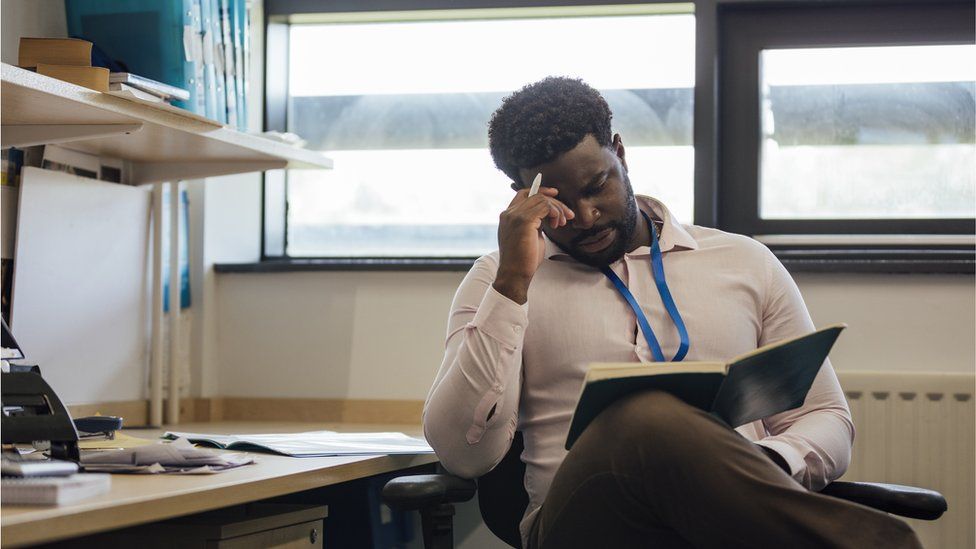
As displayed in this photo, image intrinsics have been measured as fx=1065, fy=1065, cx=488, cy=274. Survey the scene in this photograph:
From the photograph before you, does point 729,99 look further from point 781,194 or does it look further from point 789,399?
point 789,399

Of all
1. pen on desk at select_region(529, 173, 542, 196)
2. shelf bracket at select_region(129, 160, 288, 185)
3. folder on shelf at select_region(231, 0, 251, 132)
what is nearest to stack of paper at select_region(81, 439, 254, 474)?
pen on desk at select_region(529, 173, 542, 196)

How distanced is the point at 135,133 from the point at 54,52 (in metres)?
0.30

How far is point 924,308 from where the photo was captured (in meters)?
2.33

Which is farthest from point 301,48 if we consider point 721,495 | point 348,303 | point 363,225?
point 721,495

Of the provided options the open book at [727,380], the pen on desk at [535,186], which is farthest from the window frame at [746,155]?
the open book at [727,380]

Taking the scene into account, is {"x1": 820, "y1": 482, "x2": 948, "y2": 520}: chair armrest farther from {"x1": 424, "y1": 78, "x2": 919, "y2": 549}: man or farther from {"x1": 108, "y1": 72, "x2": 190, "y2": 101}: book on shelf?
{"x1": 108, "y1": 72, "x2": 190, "y2": 101}: book on shelf

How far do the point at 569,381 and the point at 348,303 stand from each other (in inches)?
40.7

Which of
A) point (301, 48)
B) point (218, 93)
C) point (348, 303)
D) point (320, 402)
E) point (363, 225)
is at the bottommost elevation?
point (320, 402)

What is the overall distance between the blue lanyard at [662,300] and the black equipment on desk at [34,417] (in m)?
0.82

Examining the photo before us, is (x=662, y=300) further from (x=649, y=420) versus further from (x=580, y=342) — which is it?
(x=649, y=420)

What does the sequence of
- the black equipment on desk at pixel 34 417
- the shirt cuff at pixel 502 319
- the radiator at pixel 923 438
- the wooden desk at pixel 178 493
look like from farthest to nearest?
1. the radiator at pixel 923 438
2. the shirt cuff at pixel 502 319
3. the black equipment on desk at pixel 34 417
4. the wooden desk at pixel 178 493

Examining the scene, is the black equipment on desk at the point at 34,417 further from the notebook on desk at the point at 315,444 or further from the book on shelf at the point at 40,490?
the notebook on desk at the point at 315,444

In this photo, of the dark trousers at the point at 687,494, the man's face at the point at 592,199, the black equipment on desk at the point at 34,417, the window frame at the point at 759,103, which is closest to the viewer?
the dark trousers at the point at 687,494

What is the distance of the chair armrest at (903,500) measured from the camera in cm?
147
